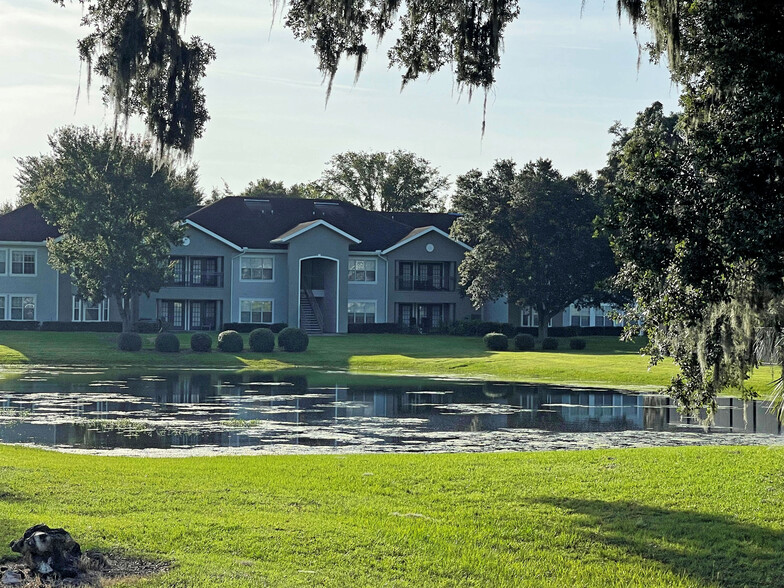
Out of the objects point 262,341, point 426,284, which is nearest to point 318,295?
point 426,284

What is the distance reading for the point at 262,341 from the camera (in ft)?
168

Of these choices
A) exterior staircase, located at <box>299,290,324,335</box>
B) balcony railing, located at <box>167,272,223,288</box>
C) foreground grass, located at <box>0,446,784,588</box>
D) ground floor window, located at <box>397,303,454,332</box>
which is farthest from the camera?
ground floor window, located at <box>397,303,454,332</box>

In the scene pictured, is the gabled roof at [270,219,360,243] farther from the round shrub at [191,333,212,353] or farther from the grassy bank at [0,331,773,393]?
the round shrub at [191,333,212,353]

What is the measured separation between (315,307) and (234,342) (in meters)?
13.5

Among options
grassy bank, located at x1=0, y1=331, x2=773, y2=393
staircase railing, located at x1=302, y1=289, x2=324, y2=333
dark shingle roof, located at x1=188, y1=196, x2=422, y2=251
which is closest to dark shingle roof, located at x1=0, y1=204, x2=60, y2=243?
grassy bank, located at x1=0, y1=331, x2=773, y2=393

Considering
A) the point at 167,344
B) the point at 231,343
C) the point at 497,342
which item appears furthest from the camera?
the point at 497,342

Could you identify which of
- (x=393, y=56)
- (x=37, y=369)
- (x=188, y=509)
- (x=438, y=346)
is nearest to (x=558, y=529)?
(x=188, y=509)

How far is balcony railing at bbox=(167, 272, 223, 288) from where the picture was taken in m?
62.4

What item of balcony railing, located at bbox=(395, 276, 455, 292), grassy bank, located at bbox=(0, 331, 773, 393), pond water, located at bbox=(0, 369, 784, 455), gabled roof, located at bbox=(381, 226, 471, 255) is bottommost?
pond water, located at bbox=(0, 369, 784, 455)

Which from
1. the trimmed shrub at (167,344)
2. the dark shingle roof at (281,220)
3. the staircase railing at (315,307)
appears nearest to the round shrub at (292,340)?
the trimmed shrub at (167,344)

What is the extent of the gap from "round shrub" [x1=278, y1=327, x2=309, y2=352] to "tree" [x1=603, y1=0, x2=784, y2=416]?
39499mm

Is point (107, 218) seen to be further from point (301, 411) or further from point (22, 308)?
point (301, 411)

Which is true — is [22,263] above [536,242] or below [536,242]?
below

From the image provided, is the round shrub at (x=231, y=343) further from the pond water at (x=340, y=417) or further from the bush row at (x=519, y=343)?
the pond water at (x=340, y=417)
